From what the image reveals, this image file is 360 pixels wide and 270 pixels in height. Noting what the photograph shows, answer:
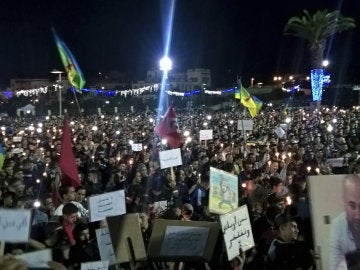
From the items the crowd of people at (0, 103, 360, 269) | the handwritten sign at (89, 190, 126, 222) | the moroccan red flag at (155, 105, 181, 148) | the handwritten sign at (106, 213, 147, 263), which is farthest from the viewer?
the moroccan red flag at (155, 105, 181, 148)

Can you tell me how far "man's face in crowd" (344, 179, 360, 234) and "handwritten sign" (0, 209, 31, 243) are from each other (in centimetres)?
261

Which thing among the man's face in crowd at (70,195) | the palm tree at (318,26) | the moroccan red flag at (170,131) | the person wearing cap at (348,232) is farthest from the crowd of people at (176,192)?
the palm tree at (318,26)

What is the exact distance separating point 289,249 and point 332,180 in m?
1.20

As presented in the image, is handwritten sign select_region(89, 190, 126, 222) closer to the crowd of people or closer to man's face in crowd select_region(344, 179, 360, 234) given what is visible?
the crowd of people

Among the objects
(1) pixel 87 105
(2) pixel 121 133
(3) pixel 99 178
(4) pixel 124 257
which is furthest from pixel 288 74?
(4) pixel 124 257

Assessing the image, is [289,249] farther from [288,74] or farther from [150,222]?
[288,74]

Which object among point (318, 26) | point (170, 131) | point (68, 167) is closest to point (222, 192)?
point (68, 167)

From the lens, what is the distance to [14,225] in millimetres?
4543

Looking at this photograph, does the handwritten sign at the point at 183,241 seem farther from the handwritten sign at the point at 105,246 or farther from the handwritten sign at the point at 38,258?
the handwritten sign at the point at 38,258

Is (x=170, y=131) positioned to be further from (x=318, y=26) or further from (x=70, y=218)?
(x=318, y=26)

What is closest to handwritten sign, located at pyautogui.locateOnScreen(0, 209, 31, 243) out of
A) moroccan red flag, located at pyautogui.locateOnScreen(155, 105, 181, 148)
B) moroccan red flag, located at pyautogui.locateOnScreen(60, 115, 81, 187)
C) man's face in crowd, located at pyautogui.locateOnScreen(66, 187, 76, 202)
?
man's face in crowd, located at pyautogui.locateOnScreen(66, 187, 76, 202)

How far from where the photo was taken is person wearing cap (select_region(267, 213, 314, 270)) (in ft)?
16.2

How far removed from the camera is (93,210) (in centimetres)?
557

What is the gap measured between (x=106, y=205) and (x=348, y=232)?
2.61m
